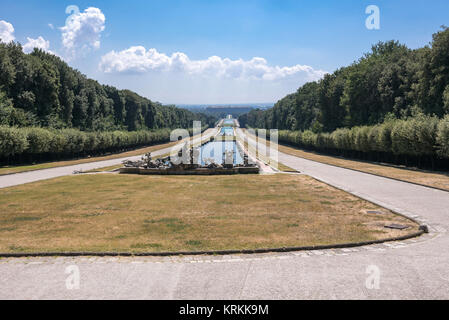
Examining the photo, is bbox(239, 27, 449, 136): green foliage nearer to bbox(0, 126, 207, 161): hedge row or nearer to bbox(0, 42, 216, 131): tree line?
bbox(0, 126, 207, 161): hedge row

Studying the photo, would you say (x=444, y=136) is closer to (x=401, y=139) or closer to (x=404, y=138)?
(x=404, y=138)

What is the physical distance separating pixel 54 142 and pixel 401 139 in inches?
1901

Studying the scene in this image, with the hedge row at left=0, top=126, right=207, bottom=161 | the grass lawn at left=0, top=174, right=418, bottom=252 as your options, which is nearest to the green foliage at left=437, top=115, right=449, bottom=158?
the grass lawn at left=0, top=174, right=418, bottom=252

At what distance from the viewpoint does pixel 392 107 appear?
63875 millimetres

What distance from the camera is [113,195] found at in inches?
886

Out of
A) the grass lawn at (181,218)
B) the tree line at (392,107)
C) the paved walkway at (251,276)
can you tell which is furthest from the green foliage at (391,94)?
the paved walkway at (251,276)

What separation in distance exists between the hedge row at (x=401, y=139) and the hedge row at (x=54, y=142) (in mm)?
45331

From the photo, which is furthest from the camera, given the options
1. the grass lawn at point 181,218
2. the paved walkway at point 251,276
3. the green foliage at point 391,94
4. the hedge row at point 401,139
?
the green foliage at point 391,94

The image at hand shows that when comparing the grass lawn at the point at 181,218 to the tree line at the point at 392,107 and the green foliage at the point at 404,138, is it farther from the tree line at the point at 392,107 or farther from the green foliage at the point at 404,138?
the tree line at the point at 392,107

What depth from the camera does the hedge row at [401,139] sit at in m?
36.5

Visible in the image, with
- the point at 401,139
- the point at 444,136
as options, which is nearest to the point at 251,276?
the point at 444,136

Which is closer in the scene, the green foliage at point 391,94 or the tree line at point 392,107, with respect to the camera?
the tree line at point 392,107
